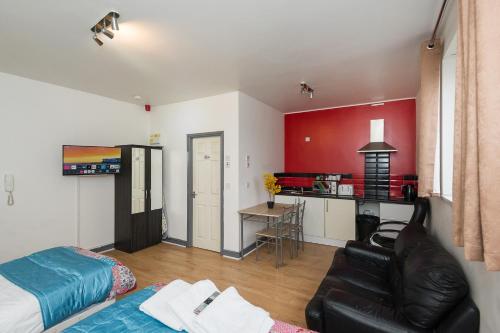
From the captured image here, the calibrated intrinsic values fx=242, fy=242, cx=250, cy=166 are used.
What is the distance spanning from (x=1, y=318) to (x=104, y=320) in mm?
748

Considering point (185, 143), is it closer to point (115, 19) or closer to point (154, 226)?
point (154, 226)

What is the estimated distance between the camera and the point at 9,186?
3141 mm

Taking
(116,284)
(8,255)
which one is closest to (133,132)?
(8,255)

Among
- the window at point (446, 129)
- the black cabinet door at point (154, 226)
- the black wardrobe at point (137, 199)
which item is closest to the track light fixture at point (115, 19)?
the black wardrobe at point (137, 199)

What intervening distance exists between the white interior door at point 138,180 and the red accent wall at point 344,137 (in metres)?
3.02

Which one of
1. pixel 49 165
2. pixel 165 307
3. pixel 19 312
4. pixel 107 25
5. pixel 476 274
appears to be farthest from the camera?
pixel 49 165

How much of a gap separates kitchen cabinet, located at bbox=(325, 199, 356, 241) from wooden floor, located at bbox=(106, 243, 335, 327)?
1.06 ft

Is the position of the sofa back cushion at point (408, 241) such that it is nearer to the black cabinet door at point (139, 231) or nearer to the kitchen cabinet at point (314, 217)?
the kitchen cabinet at point (314, 217)

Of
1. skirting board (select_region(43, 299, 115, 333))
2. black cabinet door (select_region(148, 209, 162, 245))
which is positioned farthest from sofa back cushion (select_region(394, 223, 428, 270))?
black cabinet door (select_region(148, 209, 162, 245))

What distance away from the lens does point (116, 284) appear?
230cm

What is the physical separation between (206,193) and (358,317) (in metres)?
3.19

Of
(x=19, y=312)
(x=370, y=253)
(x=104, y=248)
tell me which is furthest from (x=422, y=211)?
(x=104, y=248)

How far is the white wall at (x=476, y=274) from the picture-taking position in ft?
3.53

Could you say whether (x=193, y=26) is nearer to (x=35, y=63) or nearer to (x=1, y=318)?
(x=35, y=63)
